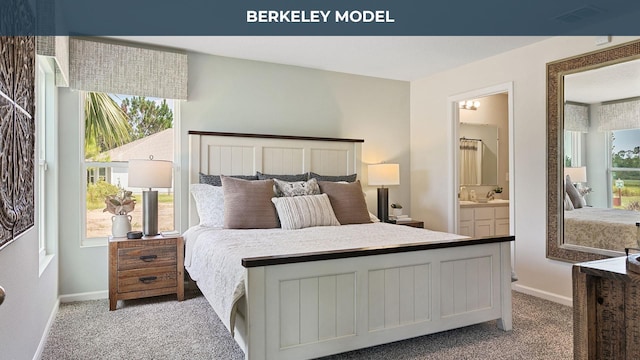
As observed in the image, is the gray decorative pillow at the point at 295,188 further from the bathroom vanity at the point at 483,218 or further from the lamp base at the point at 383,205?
the bathroom vanity at the point at 483,218

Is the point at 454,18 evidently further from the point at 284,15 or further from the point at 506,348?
the point at 506,348

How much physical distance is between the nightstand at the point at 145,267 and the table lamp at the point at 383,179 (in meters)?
2.26

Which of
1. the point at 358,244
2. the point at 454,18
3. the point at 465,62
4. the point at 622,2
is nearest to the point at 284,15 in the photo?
the point at 454,18

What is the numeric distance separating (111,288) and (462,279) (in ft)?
9.06

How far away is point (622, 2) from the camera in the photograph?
298cm

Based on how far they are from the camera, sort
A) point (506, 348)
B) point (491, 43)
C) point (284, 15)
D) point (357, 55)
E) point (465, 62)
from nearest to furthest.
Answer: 1. point (506, 348)
2. point (284, 15)
3. point (491, 43)
4. point (357, 55)
5. point (465, 62)

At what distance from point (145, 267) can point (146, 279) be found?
10cm

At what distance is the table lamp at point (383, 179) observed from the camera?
4621mm

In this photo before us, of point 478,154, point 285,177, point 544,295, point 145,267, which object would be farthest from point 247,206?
point 478,154

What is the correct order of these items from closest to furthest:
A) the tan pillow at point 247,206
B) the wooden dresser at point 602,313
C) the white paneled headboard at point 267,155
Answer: the wooden dresser at point 602,313 → the tan pillow at point 247,206 → the white paneled headboard at point 267,155

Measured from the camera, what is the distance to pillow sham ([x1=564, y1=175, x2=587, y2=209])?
349 cm

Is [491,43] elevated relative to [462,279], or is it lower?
elevated

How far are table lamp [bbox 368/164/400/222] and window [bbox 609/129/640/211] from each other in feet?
6.77

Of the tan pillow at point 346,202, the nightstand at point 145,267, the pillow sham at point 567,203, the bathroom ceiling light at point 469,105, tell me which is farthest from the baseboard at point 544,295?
the nightstand at point 145,267
